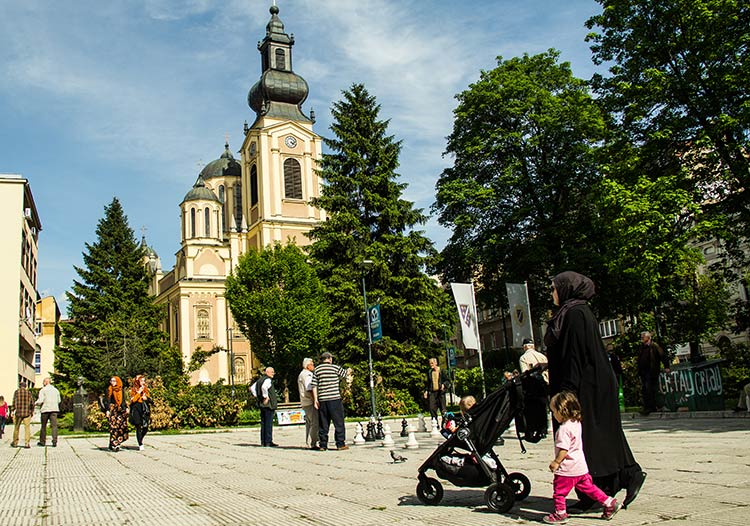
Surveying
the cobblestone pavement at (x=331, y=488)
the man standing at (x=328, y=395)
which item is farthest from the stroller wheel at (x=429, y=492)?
the man standing at (x=328, y=395)

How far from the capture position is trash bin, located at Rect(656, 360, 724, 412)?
15.8 meters

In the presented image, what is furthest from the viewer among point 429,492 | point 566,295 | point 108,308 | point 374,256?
point 108,308

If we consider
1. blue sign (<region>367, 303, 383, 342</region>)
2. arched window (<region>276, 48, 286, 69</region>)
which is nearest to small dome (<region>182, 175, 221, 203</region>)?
arched window (<region>276, 48, 286, 69</region>)

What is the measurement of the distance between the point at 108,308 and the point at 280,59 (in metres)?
33.5

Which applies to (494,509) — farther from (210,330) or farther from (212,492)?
(210,330)

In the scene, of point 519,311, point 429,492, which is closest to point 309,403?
point 429,492

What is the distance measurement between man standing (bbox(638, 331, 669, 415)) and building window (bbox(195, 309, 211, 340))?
195ft

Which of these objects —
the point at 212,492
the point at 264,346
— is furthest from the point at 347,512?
the point at 264,346

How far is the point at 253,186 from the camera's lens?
225 ft

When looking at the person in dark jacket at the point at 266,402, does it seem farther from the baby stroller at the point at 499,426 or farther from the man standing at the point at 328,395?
the baby stroller at the point at 499,426

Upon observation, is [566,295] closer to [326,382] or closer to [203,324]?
[326,382]

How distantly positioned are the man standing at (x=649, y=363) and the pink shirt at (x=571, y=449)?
11.0 metres

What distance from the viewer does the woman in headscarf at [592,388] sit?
17.8ft

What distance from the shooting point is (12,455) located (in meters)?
15.9
